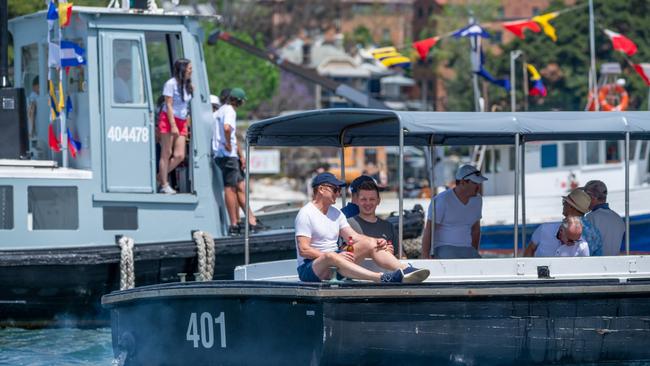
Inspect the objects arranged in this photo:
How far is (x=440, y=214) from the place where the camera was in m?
11.3

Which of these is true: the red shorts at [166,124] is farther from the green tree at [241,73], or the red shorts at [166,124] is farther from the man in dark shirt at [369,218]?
the green tree at [241,73]

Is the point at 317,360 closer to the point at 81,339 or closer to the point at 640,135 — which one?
the point at 640,135

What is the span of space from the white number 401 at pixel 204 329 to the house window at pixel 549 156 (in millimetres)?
18800

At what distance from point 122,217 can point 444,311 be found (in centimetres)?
582

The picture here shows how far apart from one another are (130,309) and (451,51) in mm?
64331

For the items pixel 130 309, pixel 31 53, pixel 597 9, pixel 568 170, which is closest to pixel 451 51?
pixel 597 9

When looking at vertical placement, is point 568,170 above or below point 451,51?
below

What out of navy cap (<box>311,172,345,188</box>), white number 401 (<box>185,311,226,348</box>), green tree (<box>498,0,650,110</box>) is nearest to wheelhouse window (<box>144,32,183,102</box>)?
white number 401 (<box>185,311,226,348</box>)

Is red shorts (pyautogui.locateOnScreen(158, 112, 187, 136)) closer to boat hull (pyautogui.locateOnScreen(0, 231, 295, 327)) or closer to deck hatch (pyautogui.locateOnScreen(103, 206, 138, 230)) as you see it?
deck hatch (pyautogui.locateOnScreen(103, 206, 138, 230))

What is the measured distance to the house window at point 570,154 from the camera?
89.3ft

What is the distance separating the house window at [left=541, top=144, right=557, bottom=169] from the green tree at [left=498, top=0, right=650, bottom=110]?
25.0 metres

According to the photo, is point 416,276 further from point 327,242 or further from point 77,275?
point 77,275

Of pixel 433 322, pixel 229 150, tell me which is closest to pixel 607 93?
pixel 229 150

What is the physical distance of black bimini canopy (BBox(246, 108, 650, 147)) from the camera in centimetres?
936
